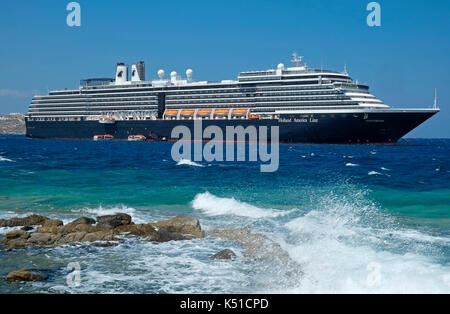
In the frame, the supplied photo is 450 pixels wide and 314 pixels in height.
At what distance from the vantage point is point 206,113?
9400cm

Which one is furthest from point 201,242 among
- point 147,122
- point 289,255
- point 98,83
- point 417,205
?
point 98,83

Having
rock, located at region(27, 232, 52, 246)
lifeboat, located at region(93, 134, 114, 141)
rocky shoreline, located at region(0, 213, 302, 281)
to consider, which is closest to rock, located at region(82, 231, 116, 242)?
rocky shoreline, located at region(0, 213, 302, 281)

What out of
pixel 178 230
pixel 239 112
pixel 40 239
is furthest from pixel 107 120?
pixel 40 239

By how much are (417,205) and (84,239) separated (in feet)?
54.7

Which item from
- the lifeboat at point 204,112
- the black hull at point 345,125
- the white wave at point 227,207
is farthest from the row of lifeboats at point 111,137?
the white wave at point 227,207

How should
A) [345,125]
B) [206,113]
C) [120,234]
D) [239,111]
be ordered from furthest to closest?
1. [206,113]
2. [239,111]
3. [345,125]
4. [120,234]

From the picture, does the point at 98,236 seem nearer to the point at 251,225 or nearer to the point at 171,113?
the point at 251,225

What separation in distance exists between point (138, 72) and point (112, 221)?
103 m

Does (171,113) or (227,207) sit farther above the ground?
(171,113)

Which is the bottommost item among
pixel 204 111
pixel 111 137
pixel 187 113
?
pixel 111 137

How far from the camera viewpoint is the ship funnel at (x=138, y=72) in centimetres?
11588

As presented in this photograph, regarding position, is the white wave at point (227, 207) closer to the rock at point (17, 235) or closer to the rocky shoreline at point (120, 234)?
the rocky shoreline at point (120, 234)

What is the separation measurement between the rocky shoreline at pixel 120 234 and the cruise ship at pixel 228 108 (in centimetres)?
6416
